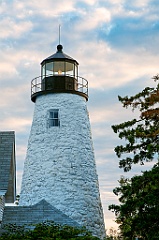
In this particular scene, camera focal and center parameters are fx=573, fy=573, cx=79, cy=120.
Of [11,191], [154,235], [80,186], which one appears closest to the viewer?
[154,235]

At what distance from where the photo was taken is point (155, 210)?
70.9ft

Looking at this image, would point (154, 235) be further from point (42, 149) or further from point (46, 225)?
point (42, 149)

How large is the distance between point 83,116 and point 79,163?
9.59ft

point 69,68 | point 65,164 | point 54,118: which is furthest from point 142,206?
point 69,68

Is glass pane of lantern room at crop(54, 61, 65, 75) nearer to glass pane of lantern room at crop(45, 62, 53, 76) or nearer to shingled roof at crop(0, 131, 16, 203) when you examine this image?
glass pane of lantern room at crop(45, 62, 53, 76)

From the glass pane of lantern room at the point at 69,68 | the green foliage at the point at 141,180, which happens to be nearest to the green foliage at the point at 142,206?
the green foliage at the point at 141,180

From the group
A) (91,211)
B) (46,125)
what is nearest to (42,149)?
(46,125)

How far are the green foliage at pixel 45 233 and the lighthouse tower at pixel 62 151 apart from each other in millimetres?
5218

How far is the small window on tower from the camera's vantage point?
103 ft

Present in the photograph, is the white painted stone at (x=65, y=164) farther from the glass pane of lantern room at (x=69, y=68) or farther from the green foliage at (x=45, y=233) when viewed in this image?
the green foliage at (x=45, y=233)

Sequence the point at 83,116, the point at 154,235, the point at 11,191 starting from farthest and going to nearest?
the point at 83,116
the point at 11,191
the point at 154,235

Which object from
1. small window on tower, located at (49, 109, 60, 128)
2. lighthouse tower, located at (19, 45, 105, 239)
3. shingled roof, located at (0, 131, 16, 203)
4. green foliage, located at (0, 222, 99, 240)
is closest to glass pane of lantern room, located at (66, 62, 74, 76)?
lighthouse tower, located at (19, 45, 105, 239)

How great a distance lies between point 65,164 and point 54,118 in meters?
2.81

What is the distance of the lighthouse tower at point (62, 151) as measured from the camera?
29.8 m
